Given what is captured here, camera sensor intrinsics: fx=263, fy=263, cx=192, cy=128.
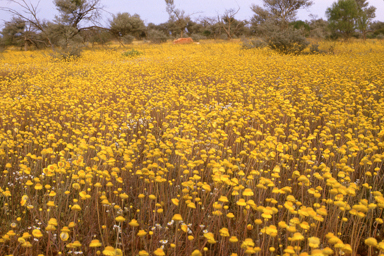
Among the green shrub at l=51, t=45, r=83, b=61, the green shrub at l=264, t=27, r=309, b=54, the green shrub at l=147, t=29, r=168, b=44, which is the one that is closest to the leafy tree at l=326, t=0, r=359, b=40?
the green shrub at l=264, t=27, r=309, b=54

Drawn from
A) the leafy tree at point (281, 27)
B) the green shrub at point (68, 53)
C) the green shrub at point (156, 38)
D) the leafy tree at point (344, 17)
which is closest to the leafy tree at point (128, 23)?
the green shrub at point (156, 38)

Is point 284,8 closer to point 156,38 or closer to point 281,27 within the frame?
point 281,27

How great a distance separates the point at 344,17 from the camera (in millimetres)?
24703

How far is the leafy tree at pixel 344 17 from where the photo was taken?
24109 millimetres

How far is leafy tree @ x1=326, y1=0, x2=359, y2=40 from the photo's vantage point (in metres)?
24.1

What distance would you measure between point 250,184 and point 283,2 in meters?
27.4

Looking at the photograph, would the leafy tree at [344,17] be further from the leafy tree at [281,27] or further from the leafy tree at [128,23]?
the leafy tree at [128,23]

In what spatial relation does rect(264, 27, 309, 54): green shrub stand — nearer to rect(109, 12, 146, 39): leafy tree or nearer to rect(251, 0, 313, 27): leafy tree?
rect(251, 0, 313, 27): leafy tree

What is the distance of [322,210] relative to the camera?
5.43 ft

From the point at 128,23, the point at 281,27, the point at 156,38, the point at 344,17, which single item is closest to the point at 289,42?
the point at 281,27

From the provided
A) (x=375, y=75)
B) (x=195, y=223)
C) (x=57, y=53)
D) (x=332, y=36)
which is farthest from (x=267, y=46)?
(x=195, y=223)

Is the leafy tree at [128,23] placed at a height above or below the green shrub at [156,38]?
above

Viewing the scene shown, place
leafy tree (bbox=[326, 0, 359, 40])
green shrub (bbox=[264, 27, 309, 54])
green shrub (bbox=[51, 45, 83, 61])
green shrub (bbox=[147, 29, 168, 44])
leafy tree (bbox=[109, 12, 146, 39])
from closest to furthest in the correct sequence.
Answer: green shrub (bbox=[51, 45, 83, 61]), green shrub (bbox=[264, 27, 309, 54]), leafy tree (bbox=[326, 0, 359, 40]), green shrub (bbox=[147, 29, 168, 44]), leafy tree (bbox=[109, 12, 146, 39])

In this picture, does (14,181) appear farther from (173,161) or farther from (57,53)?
(57,53)
